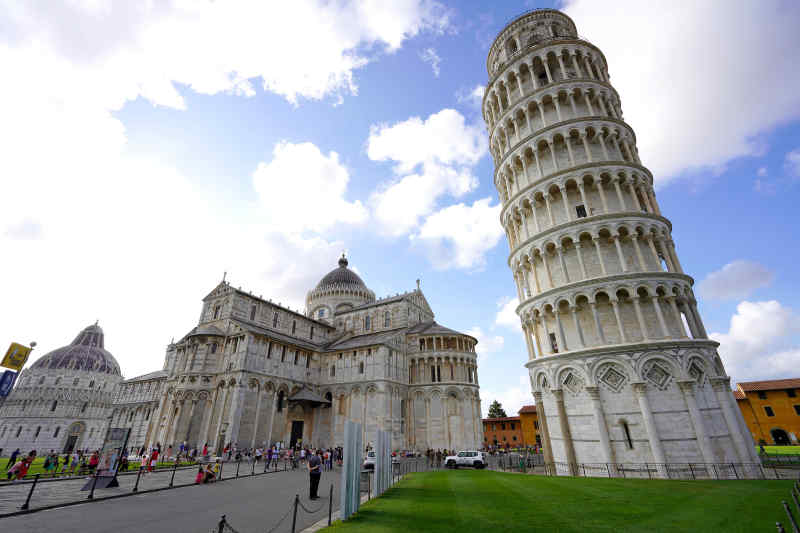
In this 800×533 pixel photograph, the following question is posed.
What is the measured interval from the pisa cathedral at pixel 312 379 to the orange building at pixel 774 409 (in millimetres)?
36117

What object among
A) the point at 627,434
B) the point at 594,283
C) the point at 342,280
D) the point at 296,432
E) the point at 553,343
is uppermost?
the point at 342,280

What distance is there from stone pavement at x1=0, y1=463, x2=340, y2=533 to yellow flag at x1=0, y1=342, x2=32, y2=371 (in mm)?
4221

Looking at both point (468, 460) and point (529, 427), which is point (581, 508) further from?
point (529, 427)

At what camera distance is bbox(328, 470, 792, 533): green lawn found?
735 cm

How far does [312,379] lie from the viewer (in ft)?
130

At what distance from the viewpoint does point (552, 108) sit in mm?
24359

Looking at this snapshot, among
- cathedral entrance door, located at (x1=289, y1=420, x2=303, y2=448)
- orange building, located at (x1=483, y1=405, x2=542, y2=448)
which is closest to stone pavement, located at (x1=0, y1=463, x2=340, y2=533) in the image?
cathedral entrance door, located at (x1=289, y1=420, x2=303, y2=448)

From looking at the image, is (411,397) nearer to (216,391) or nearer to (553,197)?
(216,391)

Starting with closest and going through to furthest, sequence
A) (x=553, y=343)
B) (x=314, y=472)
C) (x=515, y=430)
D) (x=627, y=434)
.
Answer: (x=314, y=472)
(x=627, y=434)
(x=553, y=343)
(x=515, y=430)

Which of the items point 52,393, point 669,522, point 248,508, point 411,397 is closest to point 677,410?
point 669,522

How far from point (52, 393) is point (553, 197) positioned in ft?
295

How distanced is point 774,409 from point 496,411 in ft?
144

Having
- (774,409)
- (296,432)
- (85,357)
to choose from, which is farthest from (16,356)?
(85,357)

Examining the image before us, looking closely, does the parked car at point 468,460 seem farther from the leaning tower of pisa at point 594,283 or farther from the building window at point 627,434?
the building window at point 627,434
